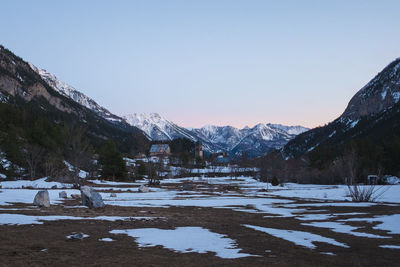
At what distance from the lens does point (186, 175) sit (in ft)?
452

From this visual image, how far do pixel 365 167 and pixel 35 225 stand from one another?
80.6 m

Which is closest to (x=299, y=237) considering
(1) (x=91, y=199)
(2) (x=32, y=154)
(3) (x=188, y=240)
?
(3) (x=188, y=240)

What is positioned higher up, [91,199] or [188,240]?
[91,199]

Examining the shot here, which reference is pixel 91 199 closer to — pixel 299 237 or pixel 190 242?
pixel 190 242

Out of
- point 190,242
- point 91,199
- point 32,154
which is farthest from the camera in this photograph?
point 32,154

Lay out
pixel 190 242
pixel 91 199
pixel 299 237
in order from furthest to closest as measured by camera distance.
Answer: pixel 91 199, pixel 299 237, pixel 190 242

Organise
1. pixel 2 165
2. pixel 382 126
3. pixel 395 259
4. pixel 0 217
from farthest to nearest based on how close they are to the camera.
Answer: pixel 382 126
pixel 2 165
pixel 0 217
pixel 395 259

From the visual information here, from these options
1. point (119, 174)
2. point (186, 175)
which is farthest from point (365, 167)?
point (186, 175)

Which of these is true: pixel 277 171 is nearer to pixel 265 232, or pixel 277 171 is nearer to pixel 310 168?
pixel 310 168

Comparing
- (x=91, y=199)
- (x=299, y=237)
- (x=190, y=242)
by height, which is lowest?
(x=299, y=237)

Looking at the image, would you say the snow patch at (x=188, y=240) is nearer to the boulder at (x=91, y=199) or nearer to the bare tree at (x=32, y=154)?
the boulder at (x=91, y=199)

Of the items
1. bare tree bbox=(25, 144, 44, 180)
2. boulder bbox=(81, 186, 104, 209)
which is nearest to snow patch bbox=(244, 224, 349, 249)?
boulder bbox=(81, 186, 104, 209)

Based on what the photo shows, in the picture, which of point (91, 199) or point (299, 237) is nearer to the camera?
point (299, 237)

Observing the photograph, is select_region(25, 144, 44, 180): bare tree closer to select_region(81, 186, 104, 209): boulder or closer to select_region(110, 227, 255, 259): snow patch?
select_region(81, 186, 104, 209): boulder
